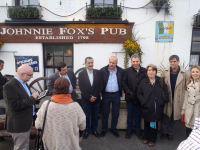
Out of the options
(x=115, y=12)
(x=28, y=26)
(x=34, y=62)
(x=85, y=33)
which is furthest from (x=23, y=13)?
(x=115, y=12)

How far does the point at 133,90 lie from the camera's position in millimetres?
3197

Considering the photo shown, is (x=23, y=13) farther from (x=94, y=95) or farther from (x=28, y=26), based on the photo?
(x=94, y=95)

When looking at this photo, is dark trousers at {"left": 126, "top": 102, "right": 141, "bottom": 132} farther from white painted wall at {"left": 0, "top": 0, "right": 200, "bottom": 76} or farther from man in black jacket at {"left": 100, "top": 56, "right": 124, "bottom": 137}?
white painted wall at {"left": 0, "top": 0, "right": 200, "bottom": 76}

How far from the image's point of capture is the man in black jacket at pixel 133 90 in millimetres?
3184

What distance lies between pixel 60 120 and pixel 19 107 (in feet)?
2.40

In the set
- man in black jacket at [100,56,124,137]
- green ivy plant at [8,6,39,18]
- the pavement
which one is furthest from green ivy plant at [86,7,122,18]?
the pavement

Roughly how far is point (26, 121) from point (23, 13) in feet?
14.7

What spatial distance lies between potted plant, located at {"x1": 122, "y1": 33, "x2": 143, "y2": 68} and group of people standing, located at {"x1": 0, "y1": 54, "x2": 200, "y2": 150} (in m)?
2.02

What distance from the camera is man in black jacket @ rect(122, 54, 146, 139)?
10.4 ft

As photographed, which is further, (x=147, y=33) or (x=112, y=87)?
(x=147, y=33)

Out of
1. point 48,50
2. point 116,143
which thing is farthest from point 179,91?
point 48,50

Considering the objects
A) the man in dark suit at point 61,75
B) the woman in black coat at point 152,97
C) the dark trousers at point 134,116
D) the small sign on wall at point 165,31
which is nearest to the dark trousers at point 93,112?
the man in dark suit at point 61,75

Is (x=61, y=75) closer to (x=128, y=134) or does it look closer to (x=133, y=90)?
(x=133, y=90)

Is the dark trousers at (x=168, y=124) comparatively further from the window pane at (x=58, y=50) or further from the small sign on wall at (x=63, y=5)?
the small sign on wall at (x=63, y=5)
